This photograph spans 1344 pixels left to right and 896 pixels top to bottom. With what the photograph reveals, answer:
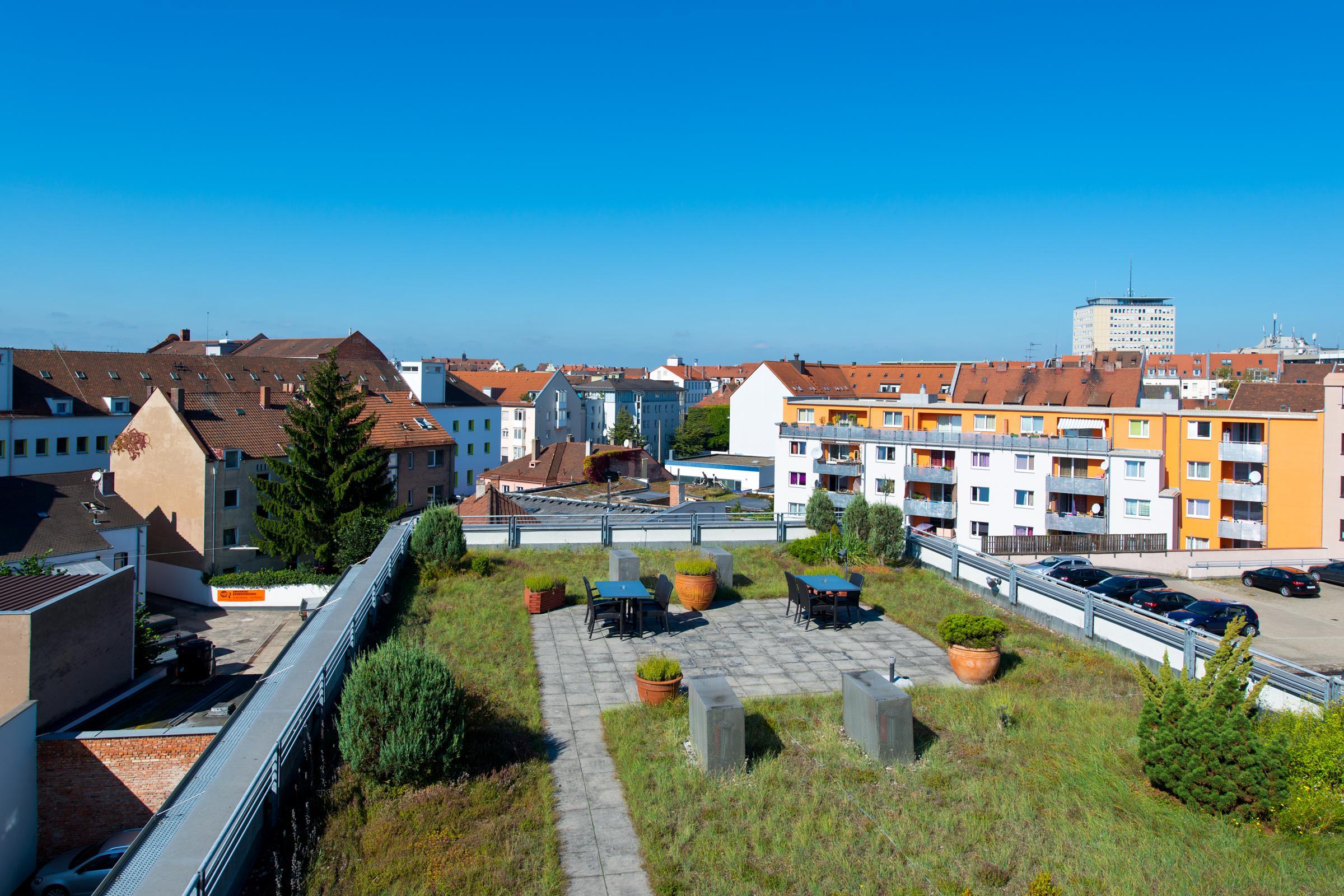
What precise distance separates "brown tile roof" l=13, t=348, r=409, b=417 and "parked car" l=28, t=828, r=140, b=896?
33069 millimetres

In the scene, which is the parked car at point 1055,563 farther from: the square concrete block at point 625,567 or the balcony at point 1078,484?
the square concrete block at point 625,567

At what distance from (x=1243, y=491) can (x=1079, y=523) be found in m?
7.16


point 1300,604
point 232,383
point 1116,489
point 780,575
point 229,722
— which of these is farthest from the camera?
point 232,383

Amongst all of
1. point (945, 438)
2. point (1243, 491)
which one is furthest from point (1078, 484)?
point (945, 438)

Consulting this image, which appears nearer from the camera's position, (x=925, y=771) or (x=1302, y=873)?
(x=1302, y=873)

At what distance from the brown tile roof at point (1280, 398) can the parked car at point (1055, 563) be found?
1777cm

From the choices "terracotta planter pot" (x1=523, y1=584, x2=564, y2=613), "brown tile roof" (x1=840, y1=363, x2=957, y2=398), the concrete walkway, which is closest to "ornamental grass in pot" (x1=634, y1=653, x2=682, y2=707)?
the concrete walkway

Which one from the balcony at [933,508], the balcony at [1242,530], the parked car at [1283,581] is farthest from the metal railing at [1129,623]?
the balcony at [1242,530]

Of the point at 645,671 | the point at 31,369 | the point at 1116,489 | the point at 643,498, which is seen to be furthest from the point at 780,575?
the point at 31,369

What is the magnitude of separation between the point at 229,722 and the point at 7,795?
31.8ft

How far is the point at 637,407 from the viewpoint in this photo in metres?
110

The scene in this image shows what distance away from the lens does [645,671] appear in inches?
→ 359

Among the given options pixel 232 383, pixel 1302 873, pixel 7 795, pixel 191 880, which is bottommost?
pixel 7 795

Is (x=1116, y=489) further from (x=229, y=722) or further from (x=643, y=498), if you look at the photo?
(x=229, y=722)
